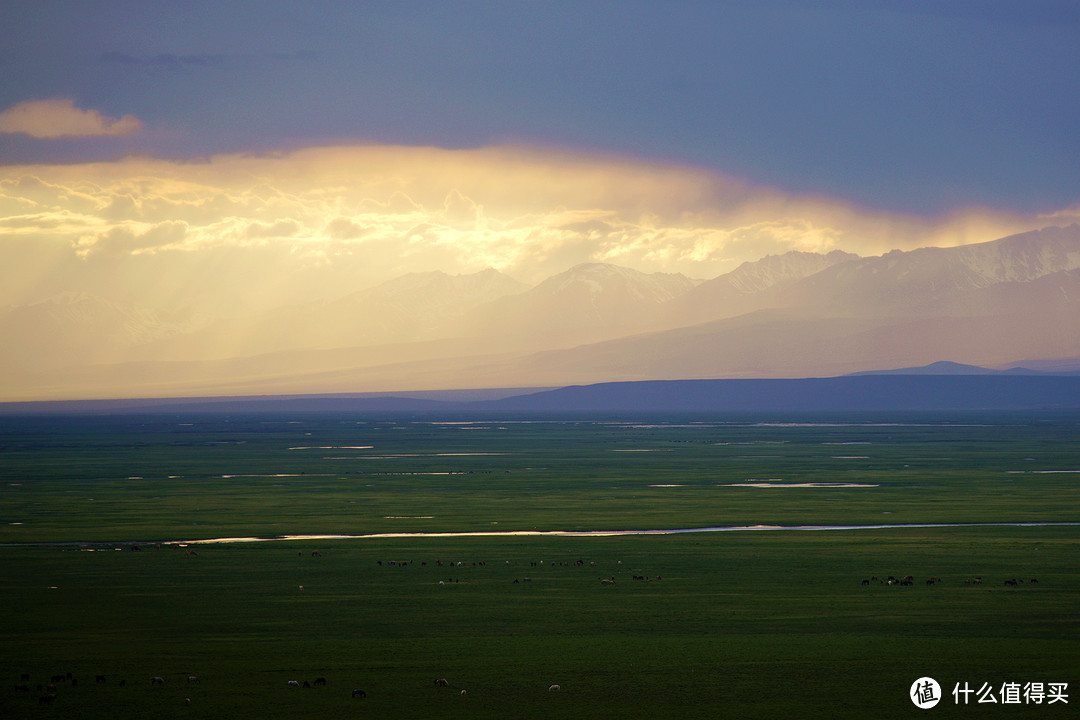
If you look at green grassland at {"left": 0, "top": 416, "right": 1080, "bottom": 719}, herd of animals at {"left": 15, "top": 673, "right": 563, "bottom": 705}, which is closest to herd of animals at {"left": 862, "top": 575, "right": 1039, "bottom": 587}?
green grassland at {"left": 0, "top": 416, "right": 1080, "bottom": 719}

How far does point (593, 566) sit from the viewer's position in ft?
131

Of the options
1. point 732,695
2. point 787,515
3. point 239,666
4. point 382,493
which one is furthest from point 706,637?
point 382,493

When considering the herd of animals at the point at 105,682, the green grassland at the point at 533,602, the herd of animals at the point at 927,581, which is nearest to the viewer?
the herd of animals at the point at 105,682

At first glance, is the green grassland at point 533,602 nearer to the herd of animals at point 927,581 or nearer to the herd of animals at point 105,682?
the herd of animals at point 105,682

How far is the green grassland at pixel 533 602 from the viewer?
22781 mm

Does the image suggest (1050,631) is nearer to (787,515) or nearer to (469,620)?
(469,620)

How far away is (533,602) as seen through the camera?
32.8 meters

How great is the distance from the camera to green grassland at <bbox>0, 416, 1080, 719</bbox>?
74.7 feet

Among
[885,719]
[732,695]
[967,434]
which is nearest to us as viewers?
[885,719]

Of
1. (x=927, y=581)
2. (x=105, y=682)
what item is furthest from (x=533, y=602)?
(x=105, y=682)

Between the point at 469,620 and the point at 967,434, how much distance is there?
138509mm

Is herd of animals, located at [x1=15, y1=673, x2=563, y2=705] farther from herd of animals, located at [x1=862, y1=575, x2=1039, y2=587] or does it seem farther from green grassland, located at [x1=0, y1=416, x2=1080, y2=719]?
herd of animals, located at [x1=862, y1=575, x2=1039, y2=587]

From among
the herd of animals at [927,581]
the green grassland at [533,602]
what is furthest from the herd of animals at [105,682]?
the herd of animals at [927,581]

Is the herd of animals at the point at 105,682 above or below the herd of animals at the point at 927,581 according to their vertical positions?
above
